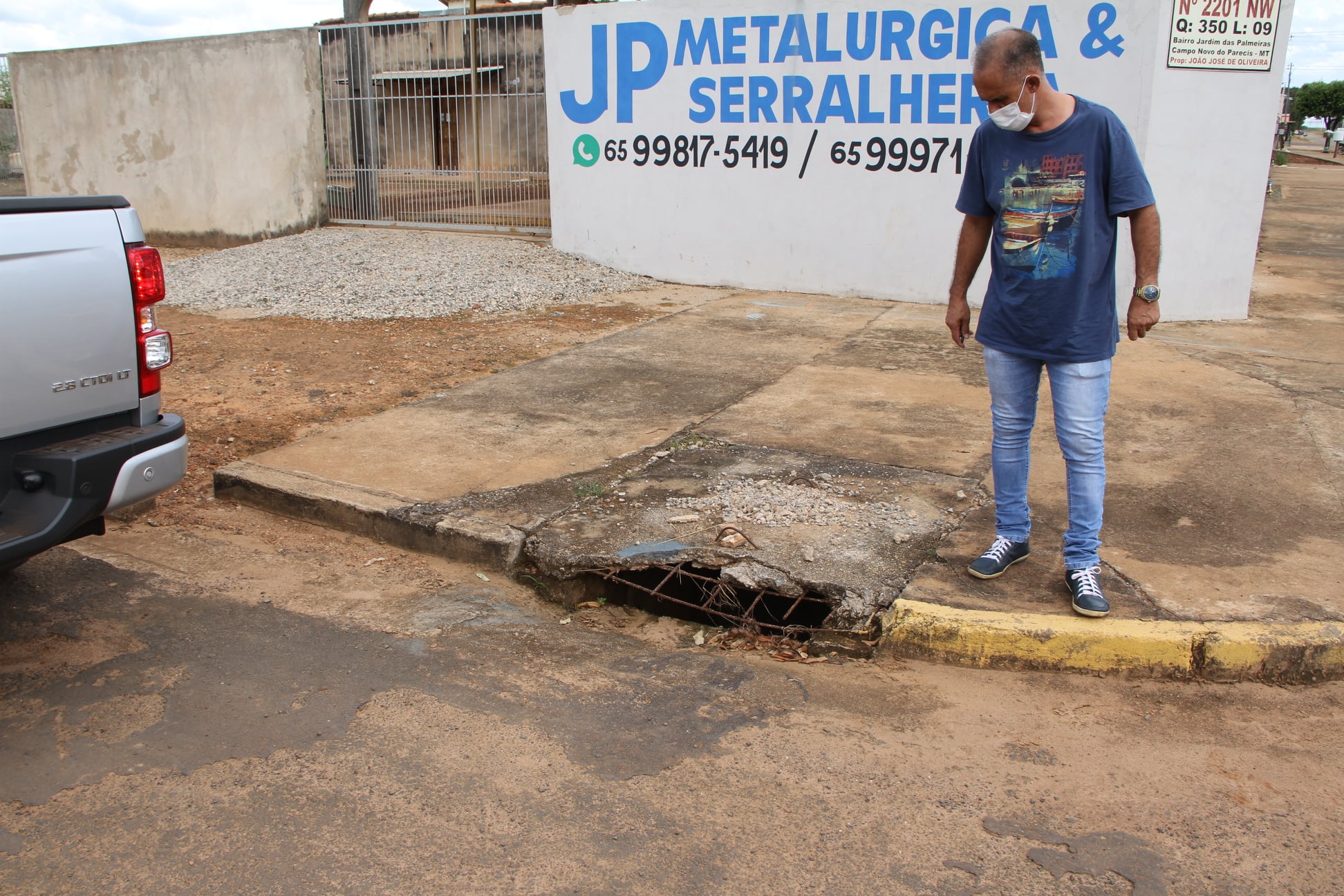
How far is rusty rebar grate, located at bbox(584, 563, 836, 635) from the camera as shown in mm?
3736

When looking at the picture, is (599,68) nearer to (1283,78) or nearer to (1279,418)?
(1283,78)

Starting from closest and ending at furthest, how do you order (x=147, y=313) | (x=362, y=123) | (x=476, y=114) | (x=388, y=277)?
(x=147, y=313), (x=388, y=277), (x=476, y=114), (x=362, y=123)

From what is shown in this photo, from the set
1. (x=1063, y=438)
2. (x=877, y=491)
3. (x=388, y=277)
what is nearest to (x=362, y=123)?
(x=388, y=277)

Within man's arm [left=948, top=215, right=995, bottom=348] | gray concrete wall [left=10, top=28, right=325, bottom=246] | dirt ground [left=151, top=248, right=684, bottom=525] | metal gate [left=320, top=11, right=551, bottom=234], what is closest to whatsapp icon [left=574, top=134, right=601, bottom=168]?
metal gate [left=320, top=11, right=551, bottom=234]

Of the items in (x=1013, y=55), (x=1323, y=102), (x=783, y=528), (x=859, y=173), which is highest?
(x=1323, y=102)

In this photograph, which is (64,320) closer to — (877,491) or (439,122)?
(877,491)

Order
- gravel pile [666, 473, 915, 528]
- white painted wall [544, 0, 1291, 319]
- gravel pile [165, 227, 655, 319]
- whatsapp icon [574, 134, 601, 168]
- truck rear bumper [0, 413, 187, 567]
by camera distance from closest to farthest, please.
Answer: truck rear bumper [0, 413, 187, 567] < gravel pile [666, 473, 915, 528] < white painted wall [544, 0, 1291, 319] < gravel pile [165, 227, 655, 319] < whatsapp icon [574, 134, 601, 168]

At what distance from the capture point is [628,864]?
242cm

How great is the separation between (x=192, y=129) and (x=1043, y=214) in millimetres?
12792

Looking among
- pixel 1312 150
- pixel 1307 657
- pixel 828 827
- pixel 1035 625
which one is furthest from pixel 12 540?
pixel 1312 150

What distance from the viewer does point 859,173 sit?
30.9 ft

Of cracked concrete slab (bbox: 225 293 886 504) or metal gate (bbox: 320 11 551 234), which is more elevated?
metal gate (bbox: 320 11 551 234)

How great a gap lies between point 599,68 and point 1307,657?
29.3 ft

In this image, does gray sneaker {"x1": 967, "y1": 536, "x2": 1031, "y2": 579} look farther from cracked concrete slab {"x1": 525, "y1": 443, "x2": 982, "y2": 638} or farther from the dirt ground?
the dirt ground
